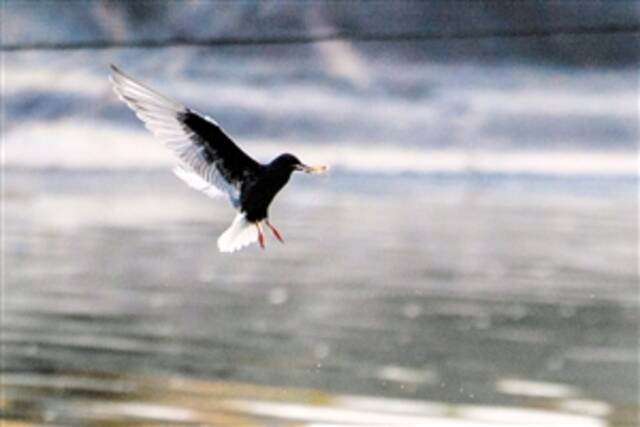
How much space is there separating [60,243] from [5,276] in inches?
35.9

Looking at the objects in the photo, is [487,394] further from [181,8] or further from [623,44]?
[181,8]

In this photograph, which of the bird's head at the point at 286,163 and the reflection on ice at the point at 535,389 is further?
the reflection on ice at the point at 535,389

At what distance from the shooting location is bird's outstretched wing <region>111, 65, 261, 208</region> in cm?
242

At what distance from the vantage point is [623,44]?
6016 millimetres

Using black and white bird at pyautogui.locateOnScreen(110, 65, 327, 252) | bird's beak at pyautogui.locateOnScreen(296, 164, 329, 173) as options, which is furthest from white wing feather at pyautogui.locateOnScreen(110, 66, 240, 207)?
bird's beak at pyautogui.locateOnScreen(296, 164, 329, 173)

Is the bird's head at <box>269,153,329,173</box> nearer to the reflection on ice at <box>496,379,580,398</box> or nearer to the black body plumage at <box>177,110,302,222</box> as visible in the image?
the black body plumage at <box>177,110,302,222</box>

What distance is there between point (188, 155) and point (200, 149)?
2 cm

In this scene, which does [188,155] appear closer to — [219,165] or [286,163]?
[219,165]

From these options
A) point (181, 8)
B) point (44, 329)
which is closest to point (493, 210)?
point (181, 8)

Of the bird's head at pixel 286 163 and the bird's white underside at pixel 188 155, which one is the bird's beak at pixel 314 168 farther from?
the bird's white underside at pixel 188 155

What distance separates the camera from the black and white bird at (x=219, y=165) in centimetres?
241

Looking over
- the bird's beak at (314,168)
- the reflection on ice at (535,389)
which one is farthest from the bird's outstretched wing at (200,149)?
the reflection on ice at (535,389)

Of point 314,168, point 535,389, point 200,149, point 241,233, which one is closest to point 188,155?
point 200,149

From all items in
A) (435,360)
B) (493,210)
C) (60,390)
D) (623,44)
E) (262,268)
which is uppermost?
(623,44)
